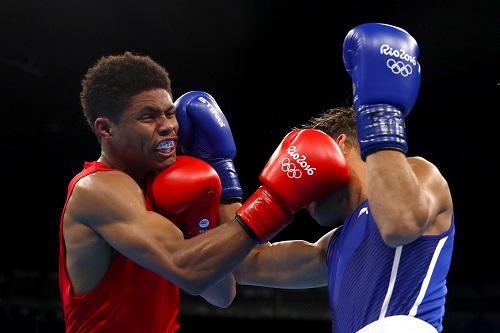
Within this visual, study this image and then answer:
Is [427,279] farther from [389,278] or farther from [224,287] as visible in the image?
[224,287]

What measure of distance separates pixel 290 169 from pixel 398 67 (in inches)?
19.8

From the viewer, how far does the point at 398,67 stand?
6.84 ft

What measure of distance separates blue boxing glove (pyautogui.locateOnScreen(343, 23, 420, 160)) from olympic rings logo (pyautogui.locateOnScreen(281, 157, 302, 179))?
0.29 m

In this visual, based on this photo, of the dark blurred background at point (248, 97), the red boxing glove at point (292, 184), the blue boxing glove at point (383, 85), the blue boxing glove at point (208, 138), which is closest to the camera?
the blue boxing glove at point (383, 85)

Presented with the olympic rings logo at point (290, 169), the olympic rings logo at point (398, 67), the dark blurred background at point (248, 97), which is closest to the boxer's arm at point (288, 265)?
the olympic rings logo at point (290, 169)

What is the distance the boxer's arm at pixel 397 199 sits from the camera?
1.92 m

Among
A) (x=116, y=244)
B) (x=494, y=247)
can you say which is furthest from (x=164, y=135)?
(x=494, y=247)

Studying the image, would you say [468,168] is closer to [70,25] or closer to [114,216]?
[70,25]

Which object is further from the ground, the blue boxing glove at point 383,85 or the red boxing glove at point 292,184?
the blue boxing glove at point 383,85

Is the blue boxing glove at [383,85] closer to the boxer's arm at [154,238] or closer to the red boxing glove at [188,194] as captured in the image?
the boxer's arm at [154,238]

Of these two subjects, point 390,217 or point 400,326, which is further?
point 400,326

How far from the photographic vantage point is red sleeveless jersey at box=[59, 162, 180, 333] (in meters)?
→ 2.47

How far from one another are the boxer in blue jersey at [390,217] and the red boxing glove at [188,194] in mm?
483

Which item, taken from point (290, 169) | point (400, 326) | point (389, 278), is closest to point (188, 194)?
point (290, 169)
